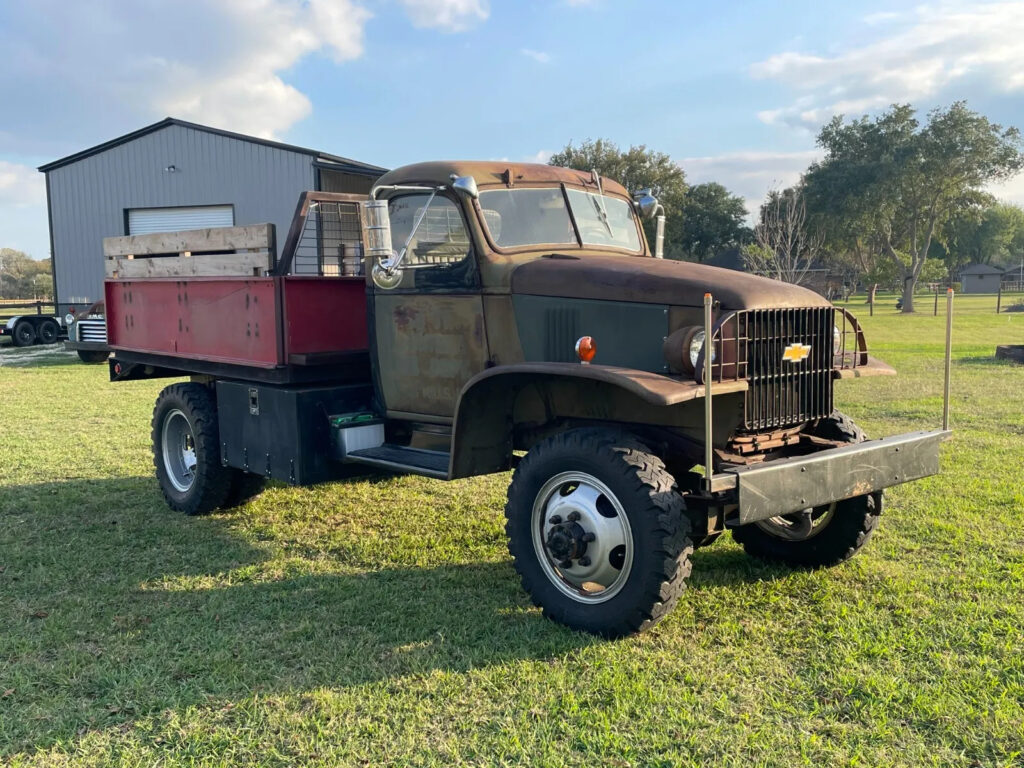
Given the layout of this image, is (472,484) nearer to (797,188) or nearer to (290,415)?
(290,415)

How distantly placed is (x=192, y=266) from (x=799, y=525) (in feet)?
15.0

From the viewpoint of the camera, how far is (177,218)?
22.3 m

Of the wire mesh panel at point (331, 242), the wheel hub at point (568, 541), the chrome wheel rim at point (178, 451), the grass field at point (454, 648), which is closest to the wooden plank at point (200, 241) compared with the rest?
the wire mesh panel at point (331, 242)

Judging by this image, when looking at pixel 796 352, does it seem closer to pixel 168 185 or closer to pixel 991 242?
pixel 168 185

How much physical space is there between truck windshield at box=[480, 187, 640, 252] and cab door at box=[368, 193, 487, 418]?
0.70ft

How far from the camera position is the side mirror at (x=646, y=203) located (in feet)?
19.2

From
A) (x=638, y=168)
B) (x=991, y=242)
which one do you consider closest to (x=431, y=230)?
(x=638, y=168)

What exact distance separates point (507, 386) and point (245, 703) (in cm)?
209

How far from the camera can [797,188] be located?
49.0m

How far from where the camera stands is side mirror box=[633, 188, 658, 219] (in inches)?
230

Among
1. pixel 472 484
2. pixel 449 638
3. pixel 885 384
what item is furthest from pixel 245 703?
pixel 885 384

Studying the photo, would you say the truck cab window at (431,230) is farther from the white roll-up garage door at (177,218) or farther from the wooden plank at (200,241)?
the white roll-up garage door at (177,218)

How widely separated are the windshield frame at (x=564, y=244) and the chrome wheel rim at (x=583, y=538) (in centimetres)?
144

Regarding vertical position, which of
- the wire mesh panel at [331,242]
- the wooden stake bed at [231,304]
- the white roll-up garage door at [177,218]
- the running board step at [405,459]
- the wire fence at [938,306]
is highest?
the white roll-up garage door at [177,218]
